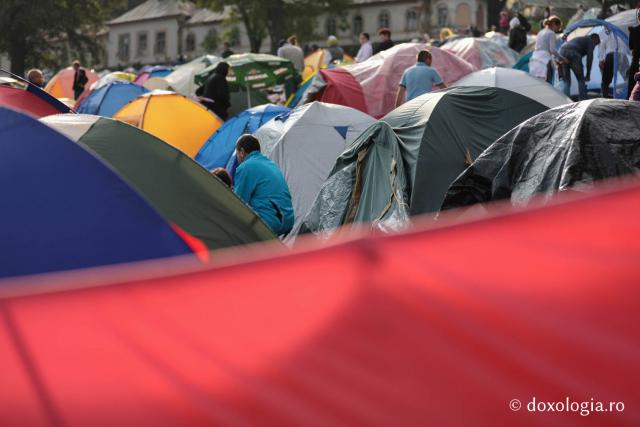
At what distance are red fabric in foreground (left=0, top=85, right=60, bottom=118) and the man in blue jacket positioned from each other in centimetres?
192

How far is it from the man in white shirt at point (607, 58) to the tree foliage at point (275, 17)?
4096cm

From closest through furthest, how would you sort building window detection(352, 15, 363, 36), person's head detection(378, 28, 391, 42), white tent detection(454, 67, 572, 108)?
white tent detection(454, 67, 572, 108) < person's head detection(378, 28, 391, 42) < building window detection(352, 15, 363, 36)

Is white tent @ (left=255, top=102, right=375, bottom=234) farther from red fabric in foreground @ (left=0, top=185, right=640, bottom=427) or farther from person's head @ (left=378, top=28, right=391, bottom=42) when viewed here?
red fabric in foreground @ (left=0, top=185, right=640, bottom=427)

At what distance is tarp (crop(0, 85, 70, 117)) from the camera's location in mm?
9297

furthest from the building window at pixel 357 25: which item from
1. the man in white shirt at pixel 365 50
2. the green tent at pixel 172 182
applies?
the green tent at pixel 172 182

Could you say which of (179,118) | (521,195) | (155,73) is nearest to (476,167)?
(521,195)

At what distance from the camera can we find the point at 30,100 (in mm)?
9406

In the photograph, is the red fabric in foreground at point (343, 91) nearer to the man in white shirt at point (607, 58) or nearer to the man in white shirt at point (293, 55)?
the man in white shirt at point (607, 58)

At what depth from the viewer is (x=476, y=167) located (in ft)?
22.9

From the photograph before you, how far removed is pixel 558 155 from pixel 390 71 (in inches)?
419

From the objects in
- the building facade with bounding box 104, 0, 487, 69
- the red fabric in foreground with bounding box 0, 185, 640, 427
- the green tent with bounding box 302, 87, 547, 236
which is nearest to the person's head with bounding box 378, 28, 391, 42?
the green tent with bounding box 302, 87, 547, 236

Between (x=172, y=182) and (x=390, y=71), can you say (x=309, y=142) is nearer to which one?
(x=172, y=182)

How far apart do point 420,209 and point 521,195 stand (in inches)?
102

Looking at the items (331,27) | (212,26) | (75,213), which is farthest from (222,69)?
Answer: (212,26)
